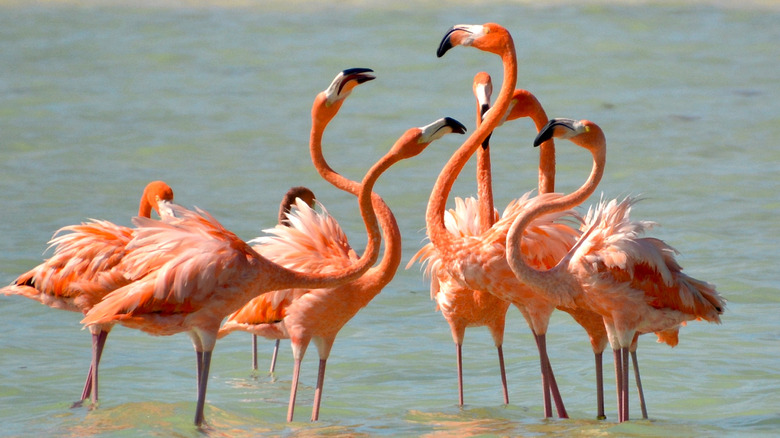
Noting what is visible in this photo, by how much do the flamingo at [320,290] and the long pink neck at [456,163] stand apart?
210 mm

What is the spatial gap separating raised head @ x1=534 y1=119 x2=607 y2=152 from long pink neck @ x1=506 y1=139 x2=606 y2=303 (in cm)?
6

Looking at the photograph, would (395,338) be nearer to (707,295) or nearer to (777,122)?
(707,295)

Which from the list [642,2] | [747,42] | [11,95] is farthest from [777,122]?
[11,95]

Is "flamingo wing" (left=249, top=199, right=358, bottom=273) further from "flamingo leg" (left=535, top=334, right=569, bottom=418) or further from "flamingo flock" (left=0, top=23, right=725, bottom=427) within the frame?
"flamingo leg" (left=535, top=334, right=569, bottom=418)

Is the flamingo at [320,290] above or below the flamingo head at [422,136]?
below

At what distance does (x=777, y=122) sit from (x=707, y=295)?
9.76 metres

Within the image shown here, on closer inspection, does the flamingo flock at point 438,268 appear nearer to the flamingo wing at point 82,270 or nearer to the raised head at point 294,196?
the flamingo wing at point 82,270

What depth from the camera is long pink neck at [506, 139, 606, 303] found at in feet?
17.4

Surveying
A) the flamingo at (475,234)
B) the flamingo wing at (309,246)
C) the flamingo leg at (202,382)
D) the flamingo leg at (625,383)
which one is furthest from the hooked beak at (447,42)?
the flamingo leg at (202,382)

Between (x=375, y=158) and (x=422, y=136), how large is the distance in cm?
799

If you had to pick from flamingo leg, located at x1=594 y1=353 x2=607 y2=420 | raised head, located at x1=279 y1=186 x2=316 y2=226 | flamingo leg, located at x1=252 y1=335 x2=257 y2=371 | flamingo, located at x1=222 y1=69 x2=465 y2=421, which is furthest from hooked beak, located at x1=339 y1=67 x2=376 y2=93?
flamingo leg, located at x1=252 y1=335 x2=257 y2=371

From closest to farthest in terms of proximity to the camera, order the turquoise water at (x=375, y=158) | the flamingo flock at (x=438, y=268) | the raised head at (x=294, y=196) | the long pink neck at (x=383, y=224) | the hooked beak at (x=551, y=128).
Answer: the hooked beak at (x=551, y=128)
the flamingo flock at (x=438, y=268)
the long pink neck at (x=383, y=224)
the turquoise water at (x=375, y=158)
the raised head at (x=294, y=196)

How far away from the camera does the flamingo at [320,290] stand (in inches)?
227

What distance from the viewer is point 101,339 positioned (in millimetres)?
6234
